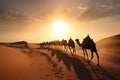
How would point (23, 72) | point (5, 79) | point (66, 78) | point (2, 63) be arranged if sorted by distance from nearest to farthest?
point (5, 79) → point (66, 78) → point (23, 72) → point (2, 63)

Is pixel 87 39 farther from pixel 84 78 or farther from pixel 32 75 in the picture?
pixel 32 75

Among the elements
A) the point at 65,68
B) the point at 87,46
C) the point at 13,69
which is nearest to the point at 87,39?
the point at 87,46

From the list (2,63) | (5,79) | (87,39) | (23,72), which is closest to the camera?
(5,79)

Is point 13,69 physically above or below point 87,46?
below

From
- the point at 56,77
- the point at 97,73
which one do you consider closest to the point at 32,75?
the point at 56,77

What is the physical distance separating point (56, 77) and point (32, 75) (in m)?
1.87

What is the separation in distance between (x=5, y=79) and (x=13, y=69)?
2463 mm

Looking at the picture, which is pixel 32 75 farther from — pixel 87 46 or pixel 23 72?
pixel 87 46

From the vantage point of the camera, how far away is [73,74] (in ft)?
48.4

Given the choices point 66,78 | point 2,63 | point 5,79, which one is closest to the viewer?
point 5,79

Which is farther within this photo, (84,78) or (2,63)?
(2,63)

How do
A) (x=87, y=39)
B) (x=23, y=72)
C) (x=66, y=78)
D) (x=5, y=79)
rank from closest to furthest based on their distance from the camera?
1. (x=5, y=79)
2. (x=66, y=78)
3. (x=23, y=72)
4. (x=87, y=39)

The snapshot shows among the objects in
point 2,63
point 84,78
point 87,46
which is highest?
point 87,46

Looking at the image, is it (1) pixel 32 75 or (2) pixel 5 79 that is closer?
(2) pixel 5 79
